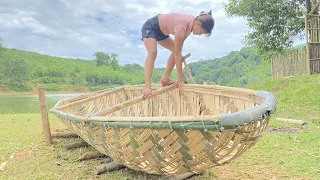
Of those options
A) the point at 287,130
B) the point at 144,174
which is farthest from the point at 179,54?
the point at 287,130

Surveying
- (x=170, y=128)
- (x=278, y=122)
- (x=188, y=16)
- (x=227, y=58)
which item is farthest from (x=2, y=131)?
(x=227, y=58)

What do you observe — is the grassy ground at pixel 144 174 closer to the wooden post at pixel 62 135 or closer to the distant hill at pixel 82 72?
the wooden post at pixel 62 135

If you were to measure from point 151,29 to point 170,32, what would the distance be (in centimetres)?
23

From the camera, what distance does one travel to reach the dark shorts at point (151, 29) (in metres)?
3.29

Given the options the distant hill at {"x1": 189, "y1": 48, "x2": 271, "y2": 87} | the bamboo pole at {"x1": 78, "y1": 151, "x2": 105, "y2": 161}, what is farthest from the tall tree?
the bamboo pole at {"x1": 78, "y1": 151, "x2": 105, "y2": 161}

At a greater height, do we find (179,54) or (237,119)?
(179,54)

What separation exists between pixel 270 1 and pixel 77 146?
1044 centimetres

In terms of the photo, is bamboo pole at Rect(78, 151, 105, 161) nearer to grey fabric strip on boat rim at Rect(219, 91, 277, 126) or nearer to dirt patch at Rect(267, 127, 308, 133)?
grey fabric strip on boat rim at Rect(219, 91, 277, 126)

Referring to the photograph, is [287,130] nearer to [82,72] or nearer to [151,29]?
[151,29]

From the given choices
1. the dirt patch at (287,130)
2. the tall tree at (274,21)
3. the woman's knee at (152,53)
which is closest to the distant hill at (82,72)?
the tall tree at (274,21)

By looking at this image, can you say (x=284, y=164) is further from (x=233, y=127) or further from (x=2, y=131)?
(x=2, y=131)

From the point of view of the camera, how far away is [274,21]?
11945 mm

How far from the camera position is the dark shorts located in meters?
3.29

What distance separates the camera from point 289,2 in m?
12.0
